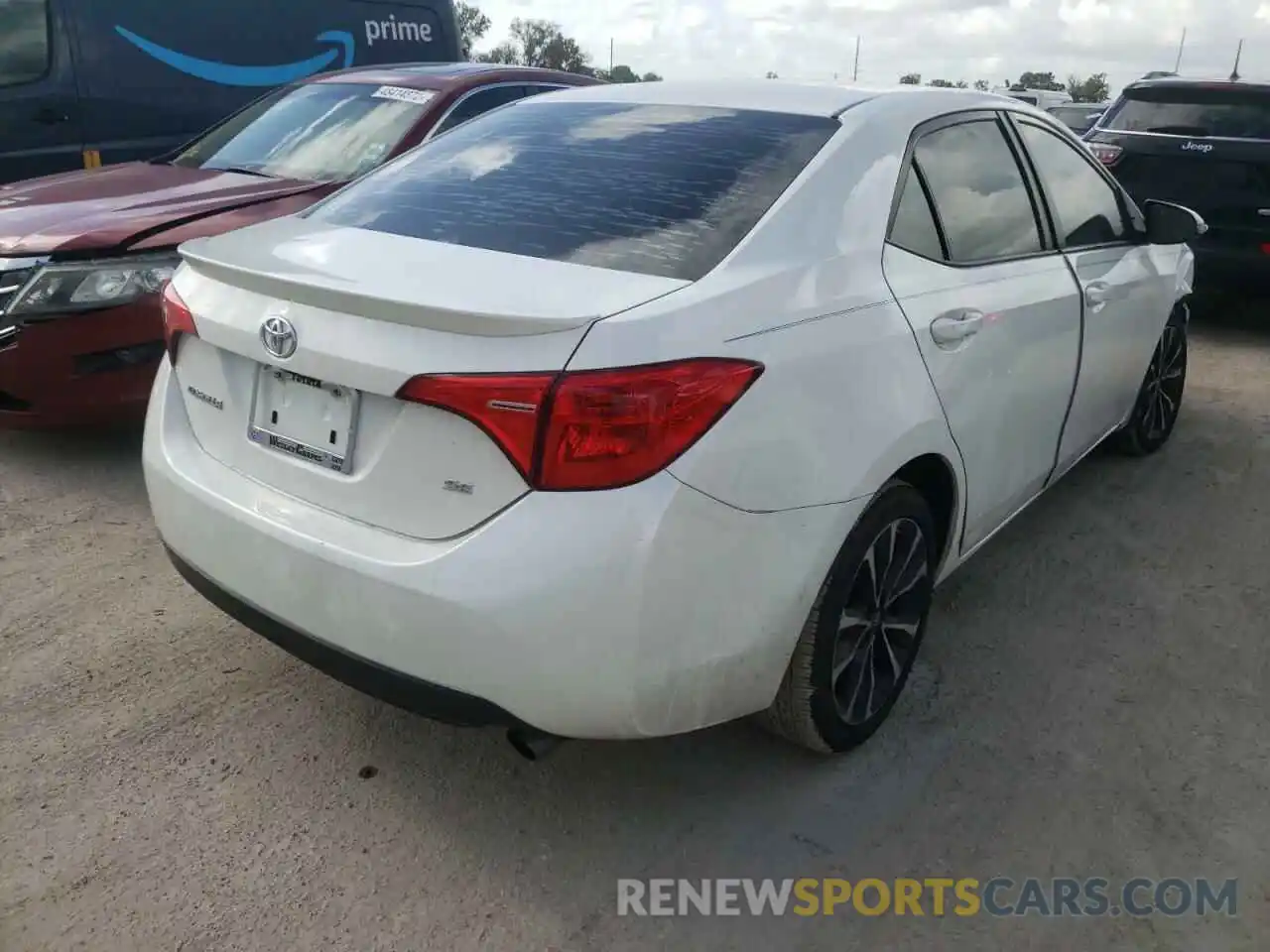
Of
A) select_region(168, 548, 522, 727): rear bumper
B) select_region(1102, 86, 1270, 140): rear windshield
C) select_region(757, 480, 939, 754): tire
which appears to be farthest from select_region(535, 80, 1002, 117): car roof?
select_region(1102, 86, 1270, 140): rear windshield

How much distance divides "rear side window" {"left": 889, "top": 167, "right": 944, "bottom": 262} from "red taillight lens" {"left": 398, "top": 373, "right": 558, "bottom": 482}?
3.67ft

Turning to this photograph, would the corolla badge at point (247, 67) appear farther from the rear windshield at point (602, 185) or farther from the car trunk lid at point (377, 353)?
the car trunk lid at point (377, 353)

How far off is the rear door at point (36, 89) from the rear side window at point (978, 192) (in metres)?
5.88

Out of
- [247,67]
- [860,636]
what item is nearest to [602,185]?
[860,636]

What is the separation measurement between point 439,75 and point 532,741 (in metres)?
4.23

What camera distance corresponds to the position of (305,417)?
2.25 metres

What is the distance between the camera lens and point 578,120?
9.99 ft

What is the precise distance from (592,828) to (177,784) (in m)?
0.99

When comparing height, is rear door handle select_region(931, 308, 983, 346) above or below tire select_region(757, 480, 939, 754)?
above

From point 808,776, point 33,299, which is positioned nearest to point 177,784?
point 808,776

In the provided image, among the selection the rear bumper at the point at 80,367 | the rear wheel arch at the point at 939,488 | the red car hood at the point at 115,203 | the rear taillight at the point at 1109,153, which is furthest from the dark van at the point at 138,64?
the rear wheel arch at the point at 939,488

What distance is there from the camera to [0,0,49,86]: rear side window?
21.8ft

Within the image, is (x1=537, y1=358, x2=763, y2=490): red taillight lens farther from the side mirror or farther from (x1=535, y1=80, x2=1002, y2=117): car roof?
the side mirror

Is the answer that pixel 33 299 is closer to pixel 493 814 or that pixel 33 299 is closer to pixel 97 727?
pixel 97 727
